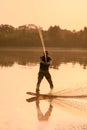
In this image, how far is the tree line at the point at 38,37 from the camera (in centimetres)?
4097

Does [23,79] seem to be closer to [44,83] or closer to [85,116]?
[44,83]

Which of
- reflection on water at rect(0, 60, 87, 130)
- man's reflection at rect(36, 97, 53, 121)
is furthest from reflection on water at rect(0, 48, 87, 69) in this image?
man's reflection at rect(36, 97, 53, 121)

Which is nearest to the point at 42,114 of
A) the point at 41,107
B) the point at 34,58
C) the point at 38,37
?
the point at 41,107

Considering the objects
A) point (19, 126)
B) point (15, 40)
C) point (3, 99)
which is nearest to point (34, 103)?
point (3, 99)

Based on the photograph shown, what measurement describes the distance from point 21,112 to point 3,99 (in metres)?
1.41

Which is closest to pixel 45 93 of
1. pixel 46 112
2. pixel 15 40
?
pixel 46 112

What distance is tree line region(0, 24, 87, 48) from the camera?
40969 mm

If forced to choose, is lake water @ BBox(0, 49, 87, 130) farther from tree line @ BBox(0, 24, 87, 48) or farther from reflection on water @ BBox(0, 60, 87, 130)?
tree line @ BBox(0, 24, 87, 48)

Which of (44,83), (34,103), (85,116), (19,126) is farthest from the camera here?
(44,83)

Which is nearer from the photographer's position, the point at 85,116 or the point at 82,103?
the point at 85,116

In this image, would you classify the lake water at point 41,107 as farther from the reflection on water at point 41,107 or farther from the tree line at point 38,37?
the tree line at point 38,37

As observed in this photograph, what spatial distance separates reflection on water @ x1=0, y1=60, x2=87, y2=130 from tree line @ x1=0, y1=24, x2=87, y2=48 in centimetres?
2648

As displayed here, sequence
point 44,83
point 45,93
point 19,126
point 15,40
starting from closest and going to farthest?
point 19,126, point 45,93, point 44,83, point 15,40

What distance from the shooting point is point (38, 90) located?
11.8 meters
